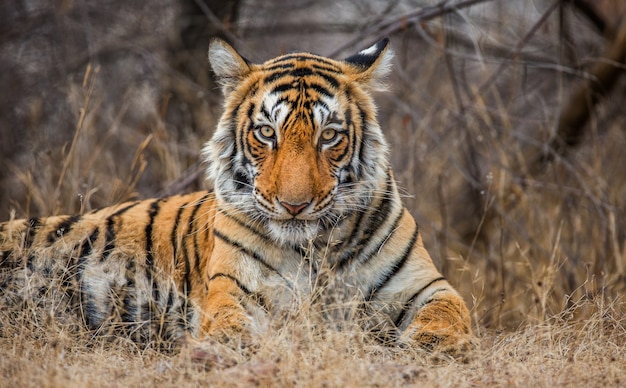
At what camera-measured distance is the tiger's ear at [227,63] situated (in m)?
3.87

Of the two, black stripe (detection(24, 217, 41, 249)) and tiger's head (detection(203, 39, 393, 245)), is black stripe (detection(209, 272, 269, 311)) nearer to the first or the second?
tiger's head (detection(203, 39, 393, 245))

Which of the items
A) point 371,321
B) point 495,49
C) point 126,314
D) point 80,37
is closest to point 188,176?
point 126,314

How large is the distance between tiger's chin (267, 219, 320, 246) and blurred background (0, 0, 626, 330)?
3.53ft

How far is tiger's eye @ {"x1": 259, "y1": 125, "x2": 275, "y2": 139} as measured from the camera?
363cm

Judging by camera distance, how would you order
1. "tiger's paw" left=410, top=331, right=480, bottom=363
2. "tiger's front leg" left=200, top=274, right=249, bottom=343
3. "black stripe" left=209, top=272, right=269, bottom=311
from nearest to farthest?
"tiger's paw" left=410, top=331, right=480, bottom=363, "tiger's front leg" left=200, top=274, right=249, bottom=343, "black stripe" left=209, top=272, right=269, bottom=311

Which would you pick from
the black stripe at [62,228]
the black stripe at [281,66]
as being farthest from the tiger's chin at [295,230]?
the black stripe at [62,228]

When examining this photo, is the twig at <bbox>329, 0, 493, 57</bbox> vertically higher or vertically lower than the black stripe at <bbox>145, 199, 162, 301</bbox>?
higher

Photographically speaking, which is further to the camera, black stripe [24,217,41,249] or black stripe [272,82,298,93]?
black stripe [24,217,41,249]

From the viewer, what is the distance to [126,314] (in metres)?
4.05

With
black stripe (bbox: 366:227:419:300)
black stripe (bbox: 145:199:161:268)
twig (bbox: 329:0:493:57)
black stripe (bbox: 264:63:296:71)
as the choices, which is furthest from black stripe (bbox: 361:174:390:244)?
twig (bbox: 329:0:493:57)

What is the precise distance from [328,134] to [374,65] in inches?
19.6

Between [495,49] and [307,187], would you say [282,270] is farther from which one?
[495,49]

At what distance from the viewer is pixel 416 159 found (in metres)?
6.46

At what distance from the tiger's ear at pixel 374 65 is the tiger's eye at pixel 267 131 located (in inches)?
20.8
